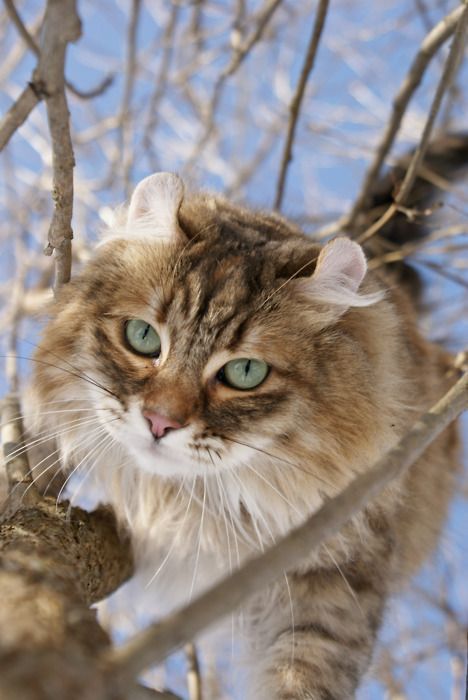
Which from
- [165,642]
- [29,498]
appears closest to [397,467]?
[165,642]

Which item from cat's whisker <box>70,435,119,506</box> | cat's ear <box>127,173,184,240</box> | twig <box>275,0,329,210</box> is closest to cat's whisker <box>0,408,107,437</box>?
cat's whisker <box>70,435,119,506</box>

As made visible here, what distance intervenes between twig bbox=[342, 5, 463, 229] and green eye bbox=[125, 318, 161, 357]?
4.43 ft

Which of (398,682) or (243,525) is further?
(398,682)

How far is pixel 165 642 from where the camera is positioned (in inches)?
26.9

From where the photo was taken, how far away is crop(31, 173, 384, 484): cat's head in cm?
160

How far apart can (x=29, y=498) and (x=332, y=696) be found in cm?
Result: 88

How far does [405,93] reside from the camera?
8.43 feet

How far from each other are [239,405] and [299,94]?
4.64 feet

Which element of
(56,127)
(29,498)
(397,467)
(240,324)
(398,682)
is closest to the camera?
(397,467)

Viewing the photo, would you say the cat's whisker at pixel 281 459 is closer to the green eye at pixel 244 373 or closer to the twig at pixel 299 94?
the green eye at pixel 244 373

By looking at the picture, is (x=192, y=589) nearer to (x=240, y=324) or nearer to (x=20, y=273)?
(x=240, y=324)

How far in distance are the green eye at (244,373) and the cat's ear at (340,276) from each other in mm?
233

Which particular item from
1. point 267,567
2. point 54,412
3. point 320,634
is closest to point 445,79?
point 54,412

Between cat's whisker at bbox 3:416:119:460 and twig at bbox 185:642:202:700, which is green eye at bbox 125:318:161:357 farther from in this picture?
twig at bbox 185:642:202:700
